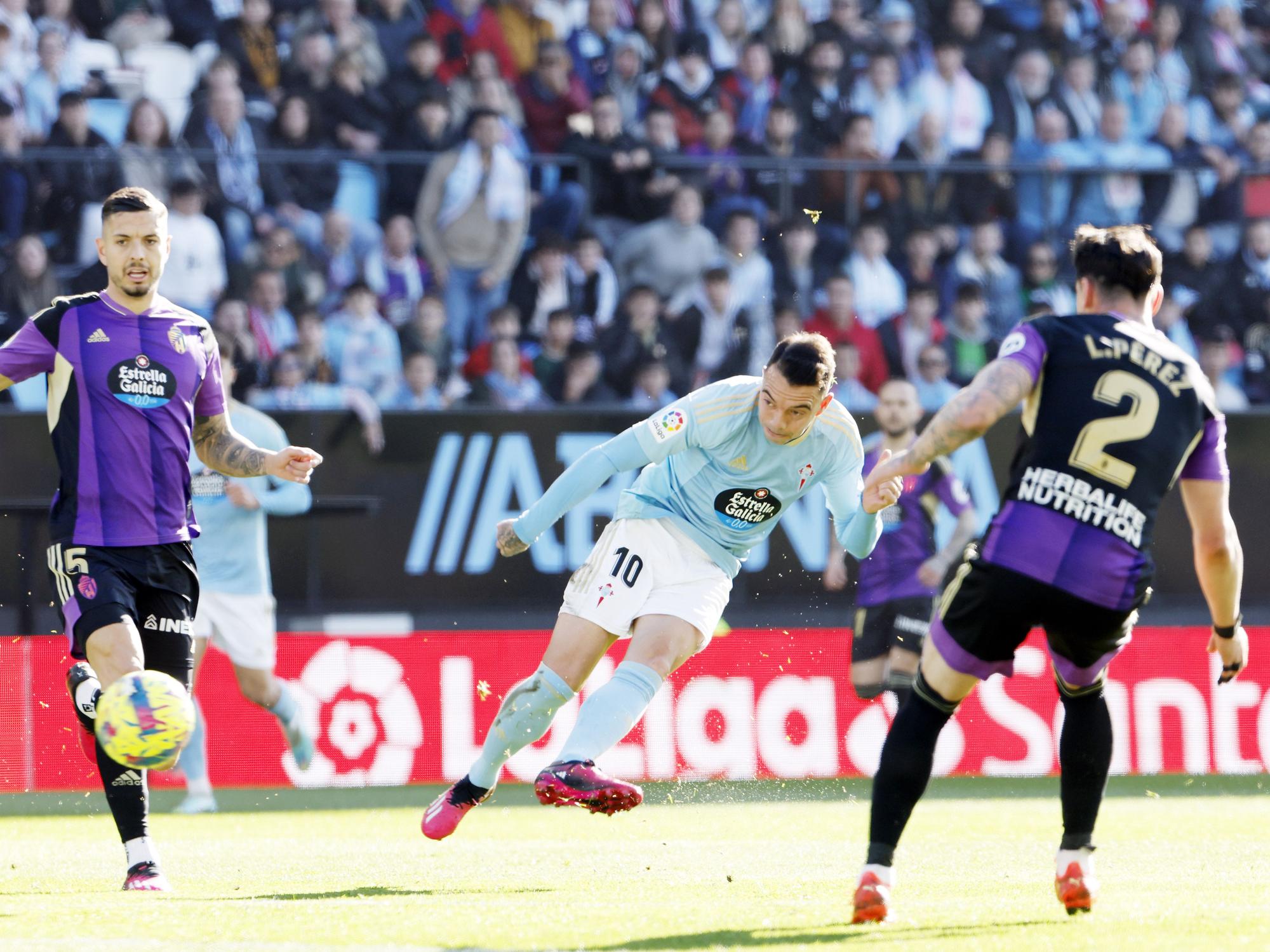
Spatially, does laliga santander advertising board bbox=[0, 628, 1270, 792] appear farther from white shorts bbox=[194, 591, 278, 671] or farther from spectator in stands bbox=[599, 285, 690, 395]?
spectator in stands bbox=[599, 285, 690, 395]

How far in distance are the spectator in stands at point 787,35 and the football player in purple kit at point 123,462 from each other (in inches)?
427

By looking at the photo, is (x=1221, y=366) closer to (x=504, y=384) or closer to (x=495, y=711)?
(x=504, y=384)

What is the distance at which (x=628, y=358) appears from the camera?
46.0 feet

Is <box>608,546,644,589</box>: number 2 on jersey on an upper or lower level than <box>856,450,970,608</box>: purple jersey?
upper

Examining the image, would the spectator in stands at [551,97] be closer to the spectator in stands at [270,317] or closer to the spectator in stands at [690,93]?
the spectator in stands at [690,93]

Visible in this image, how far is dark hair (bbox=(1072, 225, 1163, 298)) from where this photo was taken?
517 centimetres

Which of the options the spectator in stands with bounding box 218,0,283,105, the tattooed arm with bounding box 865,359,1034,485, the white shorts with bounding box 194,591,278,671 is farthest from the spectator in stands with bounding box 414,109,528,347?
the tattooed arm with bounding box 865,359,1034,485

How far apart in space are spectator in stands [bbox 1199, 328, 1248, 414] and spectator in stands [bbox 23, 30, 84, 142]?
32.2 feet

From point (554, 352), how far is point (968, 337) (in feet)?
11.9

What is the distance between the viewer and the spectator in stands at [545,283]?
47.2 ft

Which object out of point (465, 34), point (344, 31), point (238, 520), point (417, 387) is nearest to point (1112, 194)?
point (465, 34)

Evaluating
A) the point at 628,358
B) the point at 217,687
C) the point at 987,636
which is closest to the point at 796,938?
the point at 987,636

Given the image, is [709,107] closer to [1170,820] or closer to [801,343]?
[1170,820]

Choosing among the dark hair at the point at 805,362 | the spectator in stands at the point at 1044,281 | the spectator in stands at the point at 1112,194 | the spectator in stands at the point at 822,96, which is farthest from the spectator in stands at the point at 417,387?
the dark hair at the point at 805,362
